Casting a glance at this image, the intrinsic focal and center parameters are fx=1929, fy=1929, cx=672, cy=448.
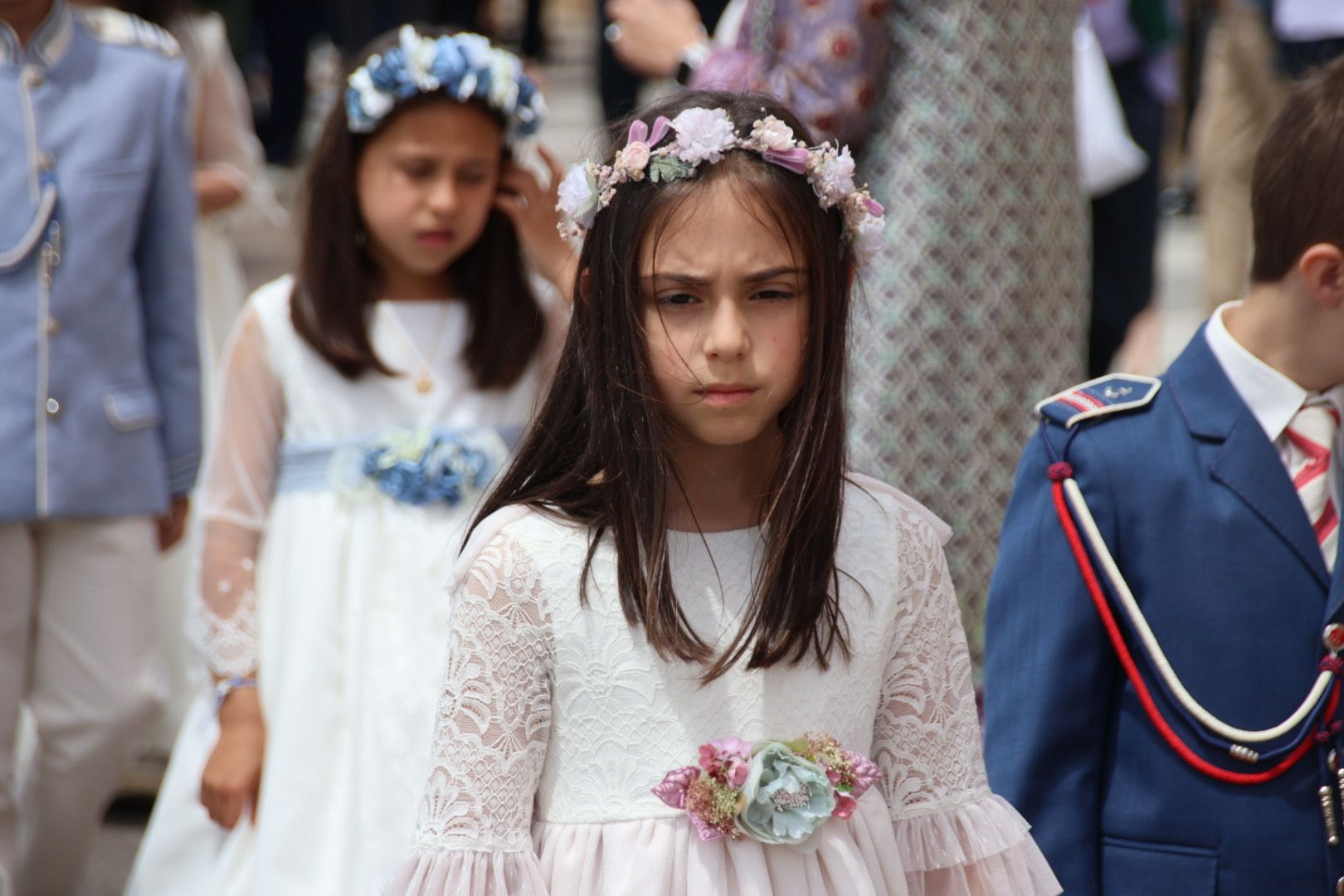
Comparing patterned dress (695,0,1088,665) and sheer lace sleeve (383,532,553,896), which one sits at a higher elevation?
patterned dress (695,0,1088,665)

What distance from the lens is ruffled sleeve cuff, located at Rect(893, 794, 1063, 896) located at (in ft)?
7.66

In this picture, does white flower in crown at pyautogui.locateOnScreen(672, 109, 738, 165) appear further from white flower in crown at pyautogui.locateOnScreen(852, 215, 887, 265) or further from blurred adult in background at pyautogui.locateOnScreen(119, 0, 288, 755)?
blurred adult in background at pyautogui.locateOnScreen(119, 0, 288, 755)

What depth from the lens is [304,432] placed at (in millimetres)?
3855

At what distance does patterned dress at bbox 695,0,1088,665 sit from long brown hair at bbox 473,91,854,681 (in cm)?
139

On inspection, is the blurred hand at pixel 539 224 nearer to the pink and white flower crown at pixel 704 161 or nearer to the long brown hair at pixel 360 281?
the long brown hair at pixel 360 281

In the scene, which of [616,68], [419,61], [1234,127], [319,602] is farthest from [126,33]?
[1234,127]

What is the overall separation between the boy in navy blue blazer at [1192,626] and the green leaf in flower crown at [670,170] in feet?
2.30

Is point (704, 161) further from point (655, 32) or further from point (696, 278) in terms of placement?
point (655, 32)

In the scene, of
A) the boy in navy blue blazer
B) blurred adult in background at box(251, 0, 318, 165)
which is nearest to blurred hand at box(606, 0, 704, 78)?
the boy in navy blue blazer

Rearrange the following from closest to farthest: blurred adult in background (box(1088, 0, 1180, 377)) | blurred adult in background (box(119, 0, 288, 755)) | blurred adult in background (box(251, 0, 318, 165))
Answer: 1. blurred adult in background (box(119, 0, 288, 755))
2. blurred adult in background (box(1088, 0, 1180, 377))
3. blurred adult in background (box(251, 0, 318, 165))

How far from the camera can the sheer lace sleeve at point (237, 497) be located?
146 inches

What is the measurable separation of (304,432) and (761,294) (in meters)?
1.79

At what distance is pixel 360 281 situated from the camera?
3955 millimetres

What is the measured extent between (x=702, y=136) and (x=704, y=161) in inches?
1.2
